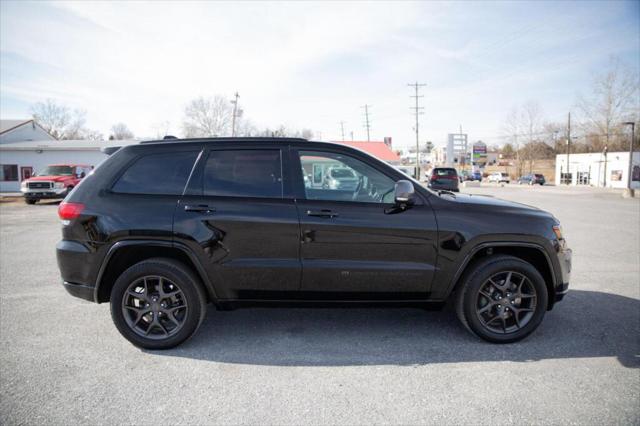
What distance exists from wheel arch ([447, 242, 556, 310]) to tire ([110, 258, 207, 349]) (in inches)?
90.5

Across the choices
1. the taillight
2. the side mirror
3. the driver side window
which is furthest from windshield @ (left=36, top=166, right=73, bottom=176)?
the side mirror

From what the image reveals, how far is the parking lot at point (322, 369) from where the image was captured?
250cm

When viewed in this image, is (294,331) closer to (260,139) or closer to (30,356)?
(260,139)

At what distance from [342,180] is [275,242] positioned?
2.95 ft

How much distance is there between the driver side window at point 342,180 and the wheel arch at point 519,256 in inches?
35.0

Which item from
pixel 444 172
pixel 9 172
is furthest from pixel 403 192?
pixel 9 172

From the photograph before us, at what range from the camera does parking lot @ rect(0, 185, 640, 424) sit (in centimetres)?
250

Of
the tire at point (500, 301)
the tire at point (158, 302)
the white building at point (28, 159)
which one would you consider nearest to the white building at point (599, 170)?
the tire at point (500, 301)

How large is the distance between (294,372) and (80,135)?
90357 mm

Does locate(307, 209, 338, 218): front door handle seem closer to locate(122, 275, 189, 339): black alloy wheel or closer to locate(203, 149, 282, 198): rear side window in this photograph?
locate(203, 149, 282, 198): rear side window

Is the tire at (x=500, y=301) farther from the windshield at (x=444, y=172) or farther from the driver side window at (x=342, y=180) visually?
the windshield at (x=444, y=172)

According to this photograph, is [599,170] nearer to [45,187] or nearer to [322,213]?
[45,187]

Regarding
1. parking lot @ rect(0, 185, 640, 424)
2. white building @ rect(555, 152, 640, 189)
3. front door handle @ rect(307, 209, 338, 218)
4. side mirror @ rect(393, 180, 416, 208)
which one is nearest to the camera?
parking lot @ rect(0, 185, 640, 424)

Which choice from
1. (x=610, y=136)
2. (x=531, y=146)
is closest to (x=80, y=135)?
(x=531, y=146)
